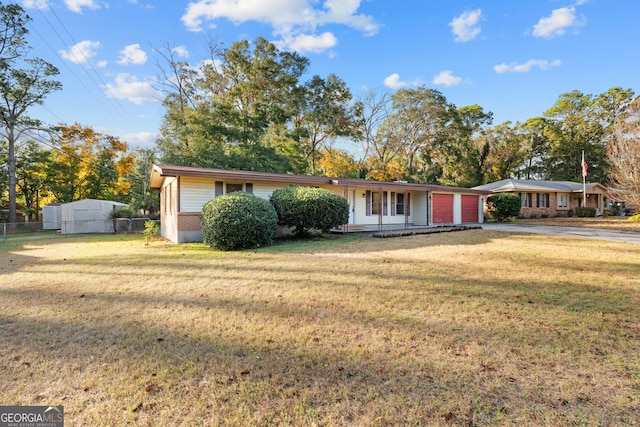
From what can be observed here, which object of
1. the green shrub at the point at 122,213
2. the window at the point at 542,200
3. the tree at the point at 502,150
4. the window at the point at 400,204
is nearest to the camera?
the window at the point at 400,204

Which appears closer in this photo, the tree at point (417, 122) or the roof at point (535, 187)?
the roof at point (535, 187)

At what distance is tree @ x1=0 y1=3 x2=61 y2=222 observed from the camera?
2233 centimetres

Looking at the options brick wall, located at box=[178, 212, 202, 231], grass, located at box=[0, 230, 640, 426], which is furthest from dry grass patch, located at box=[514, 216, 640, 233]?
brick wall, located at box=[178, 212, 202, 231]

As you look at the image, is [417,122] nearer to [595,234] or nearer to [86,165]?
[595,234]

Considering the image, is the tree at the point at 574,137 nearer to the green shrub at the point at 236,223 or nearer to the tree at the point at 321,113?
the tree at the point at 321,113

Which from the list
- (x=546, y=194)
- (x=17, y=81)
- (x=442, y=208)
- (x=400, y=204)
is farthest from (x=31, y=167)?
(x=546, y=194)

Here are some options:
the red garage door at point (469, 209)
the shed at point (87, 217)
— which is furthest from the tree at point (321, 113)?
the shed at point (87, 217)

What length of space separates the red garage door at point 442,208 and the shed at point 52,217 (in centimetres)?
2487

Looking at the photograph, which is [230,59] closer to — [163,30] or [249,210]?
[163,30]

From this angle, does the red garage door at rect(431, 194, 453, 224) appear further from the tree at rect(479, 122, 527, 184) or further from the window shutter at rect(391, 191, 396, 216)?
the tree at rect(479, 122, 527, 184)

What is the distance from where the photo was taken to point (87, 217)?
765 inches

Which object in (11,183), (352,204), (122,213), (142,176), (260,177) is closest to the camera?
(260,177)

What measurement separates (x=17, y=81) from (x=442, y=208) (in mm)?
31759

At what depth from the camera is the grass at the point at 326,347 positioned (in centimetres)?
218
